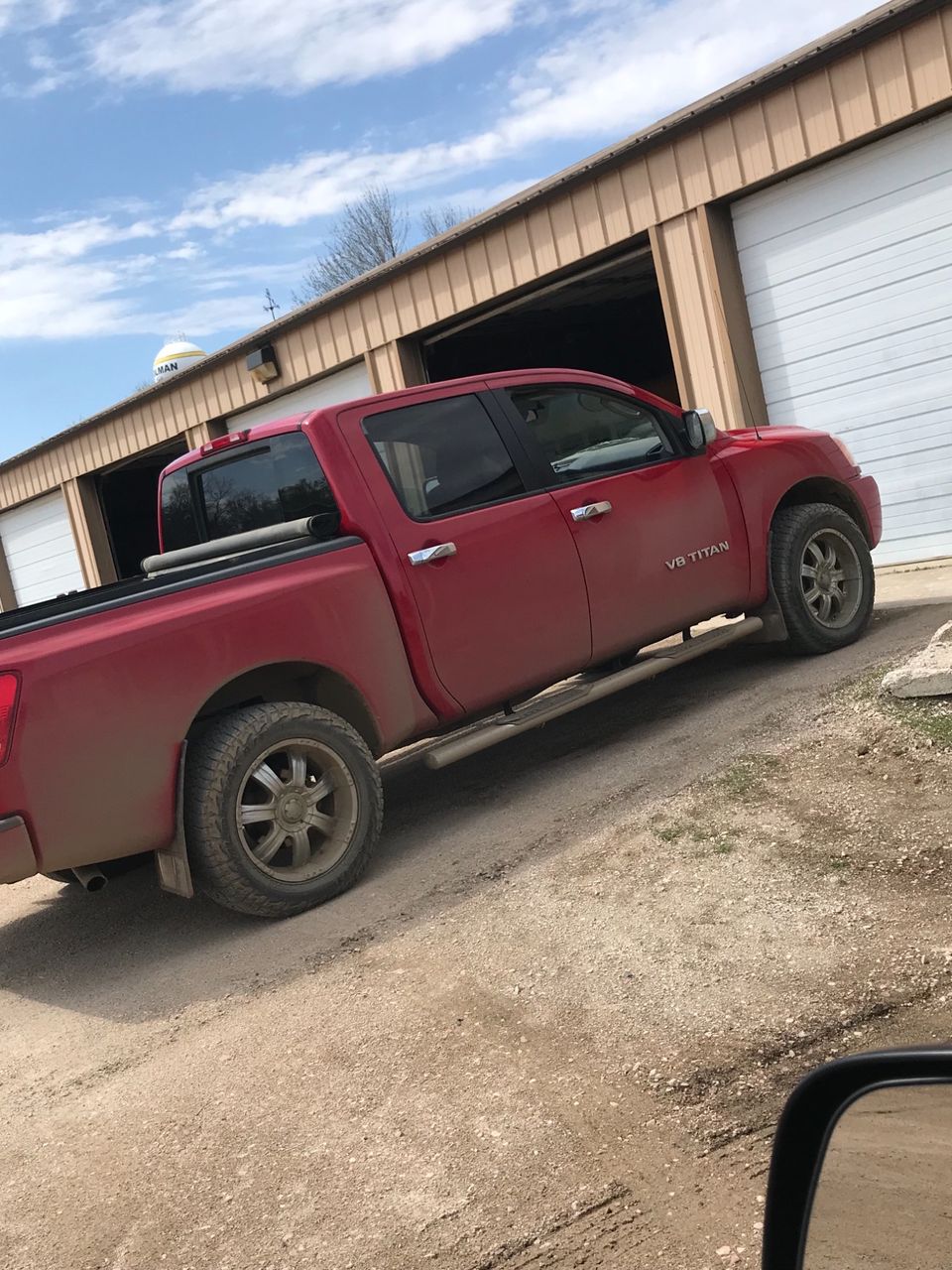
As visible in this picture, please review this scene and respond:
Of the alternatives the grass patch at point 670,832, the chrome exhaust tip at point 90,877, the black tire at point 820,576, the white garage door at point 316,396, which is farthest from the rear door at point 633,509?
the white garage door at point 316,396

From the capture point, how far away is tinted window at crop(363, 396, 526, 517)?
17.3 ft

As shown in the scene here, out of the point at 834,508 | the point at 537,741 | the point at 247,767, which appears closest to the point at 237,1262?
the point at 247,767

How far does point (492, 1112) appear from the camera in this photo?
2.93 meters

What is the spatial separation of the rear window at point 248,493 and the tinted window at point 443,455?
0.33m

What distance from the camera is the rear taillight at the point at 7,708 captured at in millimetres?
4016

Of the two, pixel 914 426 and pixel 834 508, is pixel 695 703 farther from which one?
pixel 914 426

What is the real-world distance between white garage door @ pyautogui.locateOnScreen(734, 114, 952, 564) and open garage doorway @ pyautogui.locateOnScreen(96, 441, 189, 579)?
36.4 ft

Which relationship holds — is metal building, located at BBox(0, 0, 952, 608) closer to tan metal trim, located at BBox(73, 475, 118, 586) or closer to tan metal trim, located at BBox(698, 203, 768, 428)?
tan metal trim, located at BBox(698, 203, 768, 428)

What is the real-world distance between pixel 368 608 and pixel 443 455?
0.93 meters

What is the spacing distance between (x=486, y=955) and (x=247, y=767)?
121cm

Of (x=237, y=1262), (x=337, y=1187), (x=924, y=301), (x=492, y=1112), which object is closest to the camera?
(x=237, y=1262)

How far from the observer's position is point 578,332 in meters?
18.2

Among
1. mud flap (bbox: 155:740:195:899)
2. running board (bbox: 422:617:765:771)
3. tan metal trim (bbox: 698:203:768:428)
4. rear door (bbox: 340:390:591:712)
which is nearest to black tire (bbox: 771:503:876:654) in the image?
running board (bbox: 422:617:765:771)

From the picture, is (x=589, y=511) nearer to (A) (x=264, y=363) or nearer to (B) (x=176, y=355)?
(A) (x=264, y=363)
